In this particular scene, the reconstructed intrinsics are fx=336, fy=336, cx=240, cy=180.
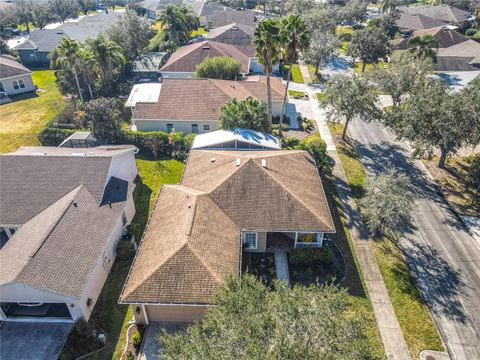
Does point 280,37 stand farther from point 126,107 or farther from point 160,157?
point 126,107

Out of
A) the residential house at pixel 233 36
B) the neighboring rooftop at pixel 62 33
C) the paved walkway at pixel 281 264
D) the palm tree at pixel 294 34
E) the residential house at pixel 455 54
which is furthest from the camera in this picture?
the residential house at pixel 233 36

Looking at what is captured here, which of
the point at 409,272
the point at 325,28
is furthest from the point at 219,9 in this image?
the point at 409,272

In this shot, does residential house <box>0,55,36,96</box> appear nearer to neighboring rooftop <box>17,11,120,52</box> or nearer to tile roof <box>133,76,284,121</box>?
neighboring rooftop <box>17,11,120,52</box>

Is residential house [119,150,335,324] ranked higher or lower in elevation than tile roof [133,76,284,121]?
lower

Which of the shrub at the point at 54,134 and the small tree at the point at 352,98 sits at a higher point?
the small tree at the point at 352,98

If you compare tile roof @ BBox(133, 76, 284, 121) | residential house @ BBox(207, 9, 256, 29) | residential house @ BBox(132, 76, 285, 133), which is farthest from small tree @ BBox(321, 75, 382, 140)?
residential house @ BBox(207, 9, 256, 29)

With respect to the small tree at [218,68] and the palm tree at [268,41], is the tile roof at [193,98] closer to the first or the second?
the small tree at [218,68]

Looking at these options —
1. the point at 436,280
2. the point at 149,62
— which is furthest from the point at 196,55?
the point at 436,280

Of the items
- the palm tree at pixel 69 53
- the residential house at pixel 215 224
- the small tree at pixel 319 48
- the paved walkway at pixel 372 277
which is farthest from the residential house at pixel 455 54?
the palm tree at pixel 69 53
